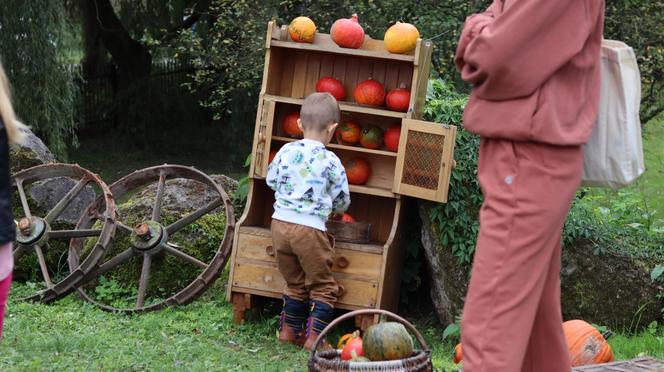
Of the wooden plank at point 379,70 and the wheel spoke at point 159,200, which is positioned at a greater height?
the wooden plank at point 379,70

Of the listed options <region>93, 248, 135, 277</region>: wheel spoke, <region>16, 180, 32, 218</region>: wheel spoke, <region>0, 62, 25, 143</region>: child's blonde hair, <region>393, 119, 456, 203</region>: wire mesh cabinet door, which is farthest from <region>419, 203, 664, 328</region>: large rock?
<region>0, 62, 25, 143</region>: child's blonde hair

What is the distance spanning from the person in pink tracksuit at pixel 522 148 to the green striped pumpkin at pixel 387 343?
46.9 inches

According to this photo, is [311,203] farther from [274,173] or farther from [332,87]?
[332,87]

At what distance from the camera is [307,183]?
5672 mm

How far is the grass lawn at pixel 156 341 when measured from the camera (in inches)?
197

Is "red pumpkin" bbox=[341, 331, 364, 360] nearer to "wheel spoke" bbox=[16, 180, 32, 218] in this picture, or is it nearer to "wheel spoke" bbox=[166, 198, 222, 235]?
"wheel spoke" bbox=[166, 198, 222, 235]

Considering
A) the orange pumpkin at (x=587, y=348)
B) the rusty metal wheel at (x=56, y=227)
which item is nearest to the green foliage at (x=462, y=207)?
the orange pumpkin at (x=587, y=348)

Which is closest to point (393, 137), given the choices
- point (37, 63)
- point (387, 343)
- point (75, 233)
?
point (387, 343)

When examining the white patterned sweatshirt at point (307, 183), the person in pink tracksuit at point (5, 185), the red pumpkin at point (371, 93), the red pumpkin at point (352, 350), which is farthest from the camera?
the red pumpkin at point (371, 93)

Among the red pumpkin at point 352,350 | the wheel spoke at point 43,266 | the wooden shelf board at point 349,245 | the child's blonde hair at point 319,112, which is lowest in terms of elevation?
the wheel spoke at point 43,266

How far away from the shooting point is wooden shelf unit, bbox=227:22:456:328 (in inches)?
232

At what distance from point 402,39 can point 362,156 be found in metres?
0.93

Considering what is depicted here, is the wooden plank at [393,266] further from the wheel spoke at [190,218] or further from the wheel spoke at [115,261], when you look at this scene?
the wheel spoke at [115,261]

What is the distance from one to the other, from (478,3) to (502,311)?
18.7 ft
